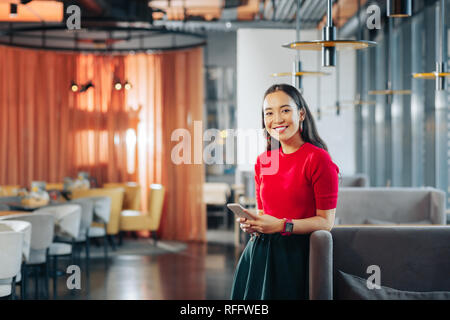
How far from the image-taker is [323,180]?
2.40 m

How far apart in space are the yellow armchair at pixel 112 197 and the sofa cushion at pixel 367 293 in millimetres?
6776

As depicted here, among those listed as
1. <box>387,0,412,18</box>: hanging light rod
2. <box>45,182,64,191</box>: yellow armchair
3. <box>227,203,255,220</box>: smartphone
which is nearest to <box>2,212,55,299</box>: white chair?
<box>227,203,255,220</box>: smartphone

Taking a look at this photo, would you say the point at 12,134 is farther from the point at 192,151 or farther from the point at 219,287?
the point at 219,287

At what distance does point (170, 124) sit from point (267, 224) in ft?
28.3

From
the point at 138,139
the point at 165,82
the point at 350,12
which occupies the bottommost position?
the point at 138,139

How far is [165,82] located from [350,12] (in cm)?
344

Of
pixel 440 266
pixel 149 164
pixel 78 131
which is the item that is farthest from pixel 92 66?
pixel 440 266

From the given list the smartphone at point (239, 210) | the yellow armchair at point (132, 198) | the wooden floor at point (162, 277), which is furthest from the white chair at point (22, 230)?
the yellow armchair at point (132, 198)

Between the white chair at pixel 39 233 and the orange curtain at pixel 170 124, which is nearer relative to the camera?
the white chair at pixel 39 233

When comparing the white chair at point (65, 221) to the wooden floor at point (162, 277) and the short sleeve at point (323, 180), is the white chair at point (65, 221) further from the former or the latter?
the short sleeve at point (323, 180)

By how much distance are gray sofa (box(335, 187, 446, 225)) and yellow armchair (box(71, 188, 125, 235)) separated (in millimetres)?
4473

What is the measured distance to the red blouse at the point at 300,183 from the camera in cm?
242

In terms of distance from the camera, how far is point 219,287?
6625 millimetres

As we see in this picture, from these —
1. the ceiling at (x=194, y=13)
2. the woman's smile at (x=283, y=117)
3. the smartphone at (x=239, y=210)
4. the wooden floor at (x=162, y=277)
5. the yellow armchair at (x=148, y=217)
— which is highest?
the ceiling at (x=194, y=13)
